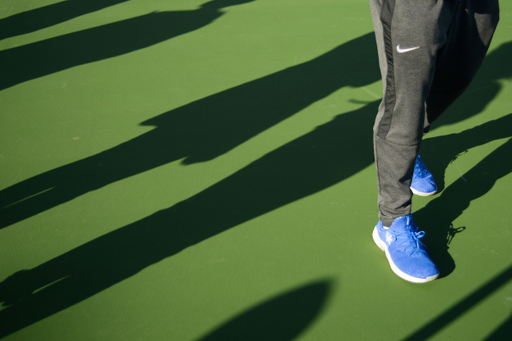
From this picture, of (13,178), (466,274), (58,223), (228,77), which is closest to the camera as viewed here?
(466,274)

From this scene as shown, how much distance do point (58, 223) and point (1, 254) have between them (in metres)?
0.29

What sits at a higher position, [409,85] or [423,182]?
[409,85]

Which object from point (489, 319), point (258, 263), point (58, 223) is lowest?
point (489, 319)

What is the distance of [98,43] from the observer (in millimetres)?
4285

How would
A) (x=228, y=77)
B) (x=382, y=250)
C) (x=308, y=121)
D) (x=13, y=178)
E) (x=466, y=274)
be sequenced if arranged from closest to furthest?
(x=466, y=274), (x=382, y=250), (x=13, y=178), (x=308, y=121), (x=228, y=77)

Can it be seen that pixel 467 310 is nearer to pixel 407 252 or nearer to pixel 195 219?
pixel 407 252

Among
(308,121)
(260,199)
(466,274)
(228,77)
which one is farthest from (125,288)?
(228,77)

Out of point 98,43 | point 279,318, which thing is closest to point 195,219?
point 279,318

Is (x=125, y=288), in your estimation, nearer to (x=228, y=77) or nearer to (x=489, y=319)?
(x=489, y=319)

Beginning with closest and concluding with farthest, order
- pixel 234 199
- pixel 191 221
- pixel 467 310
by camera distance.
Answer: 1. pixel 467 310
2. pixel 191 221
3. pixel 234 199

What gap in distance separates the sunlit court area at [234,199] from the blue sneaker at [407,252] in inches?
2.8

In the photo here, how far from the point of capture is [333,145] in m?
2.65

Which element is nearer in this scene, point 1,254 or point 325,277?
point 325,277

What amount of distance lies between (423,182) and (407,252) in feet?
1.76
